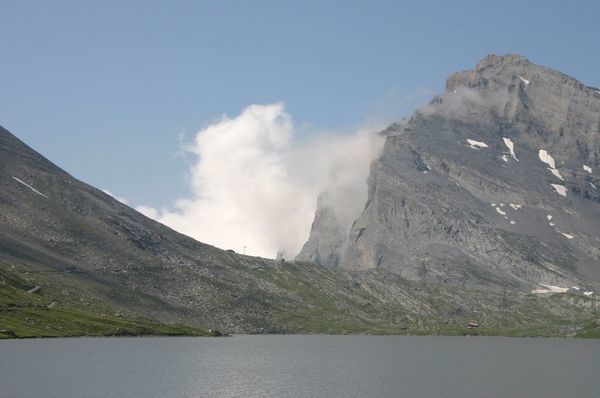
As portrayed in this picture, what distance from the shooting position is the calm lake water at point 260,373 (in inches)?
4008

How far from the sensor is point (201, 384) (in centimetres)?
11019

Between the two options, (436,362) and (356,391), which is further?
(436,362)

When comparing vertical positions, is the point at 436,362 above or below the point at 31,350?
above

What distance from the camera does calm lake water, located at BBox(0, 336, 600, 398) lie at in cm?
10181

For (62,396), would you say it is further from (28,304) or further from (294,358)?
(28,304)

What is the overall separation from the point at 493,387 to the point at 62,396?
64017 mm

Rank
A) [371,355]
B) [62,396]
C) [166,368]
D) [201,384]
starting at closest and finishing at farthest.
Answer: [62,396], [201,384], [166,368], [371,355]

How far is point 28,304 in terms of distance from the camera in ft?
640

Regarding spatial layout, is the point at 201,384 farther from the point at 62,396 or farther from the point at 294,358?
the point at 294,358

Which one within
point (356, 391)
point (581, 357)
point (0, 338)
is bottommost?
point (0, 338)

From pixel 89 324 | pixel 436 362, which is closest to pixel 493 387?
pixel 436 362

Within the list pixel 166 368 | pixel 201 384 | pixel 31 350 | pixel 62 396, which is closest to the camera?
pixel 62 396

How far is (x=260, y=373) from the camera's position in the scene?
5084 inches

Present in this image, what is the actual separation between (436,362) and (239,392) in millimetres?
75854
